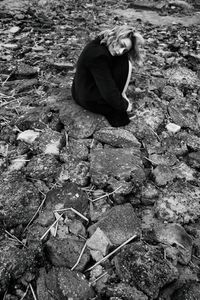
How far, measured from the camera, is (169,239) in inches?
77.4

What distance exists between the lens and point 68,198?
216 cm

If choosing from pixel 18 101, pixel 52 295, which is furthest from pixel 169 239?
pixel 18 101

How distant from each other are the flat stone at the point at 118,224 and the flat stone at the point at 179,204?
0.71 ft

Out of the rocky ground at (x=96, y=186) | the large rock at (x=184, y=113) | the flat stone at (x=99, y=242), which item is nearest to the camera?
the rocky ground at (x=96, y=186)

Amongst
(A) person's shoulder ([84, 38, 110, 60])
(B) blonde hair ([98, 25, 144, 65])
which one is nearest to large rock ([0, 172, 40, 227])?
(A) person's shoulder ([84, 38, 110, 60])

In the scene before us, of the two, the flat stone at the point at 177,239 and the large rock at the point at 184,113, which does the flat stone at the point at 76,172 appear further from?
the large rock at the point at 184,113

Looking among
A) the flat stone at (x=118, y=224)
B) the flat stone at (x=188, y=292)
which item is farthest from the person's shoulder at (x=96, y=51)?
the flat stone at (x=188, y=292)

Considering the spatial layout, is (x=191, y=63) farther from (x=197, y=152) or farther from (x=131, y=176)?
(x=131, y=176)

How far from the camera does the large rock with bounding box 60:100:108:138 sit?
2.76m

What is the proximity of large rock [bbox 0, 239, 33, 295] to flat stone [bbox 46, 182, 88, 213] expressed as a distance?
0.41 m

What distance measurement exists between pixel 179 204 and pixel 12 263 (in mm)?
1166

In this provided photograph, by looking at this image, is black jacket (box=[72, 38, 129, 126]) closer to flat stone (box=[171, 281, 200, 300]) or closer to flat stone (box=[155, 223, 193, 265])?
flat stone (box=[155, 223, 193, 265])

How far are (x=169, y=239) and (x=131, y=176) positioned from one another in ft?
1.78

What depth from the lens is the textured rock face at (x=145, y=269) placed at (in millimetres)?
1665
